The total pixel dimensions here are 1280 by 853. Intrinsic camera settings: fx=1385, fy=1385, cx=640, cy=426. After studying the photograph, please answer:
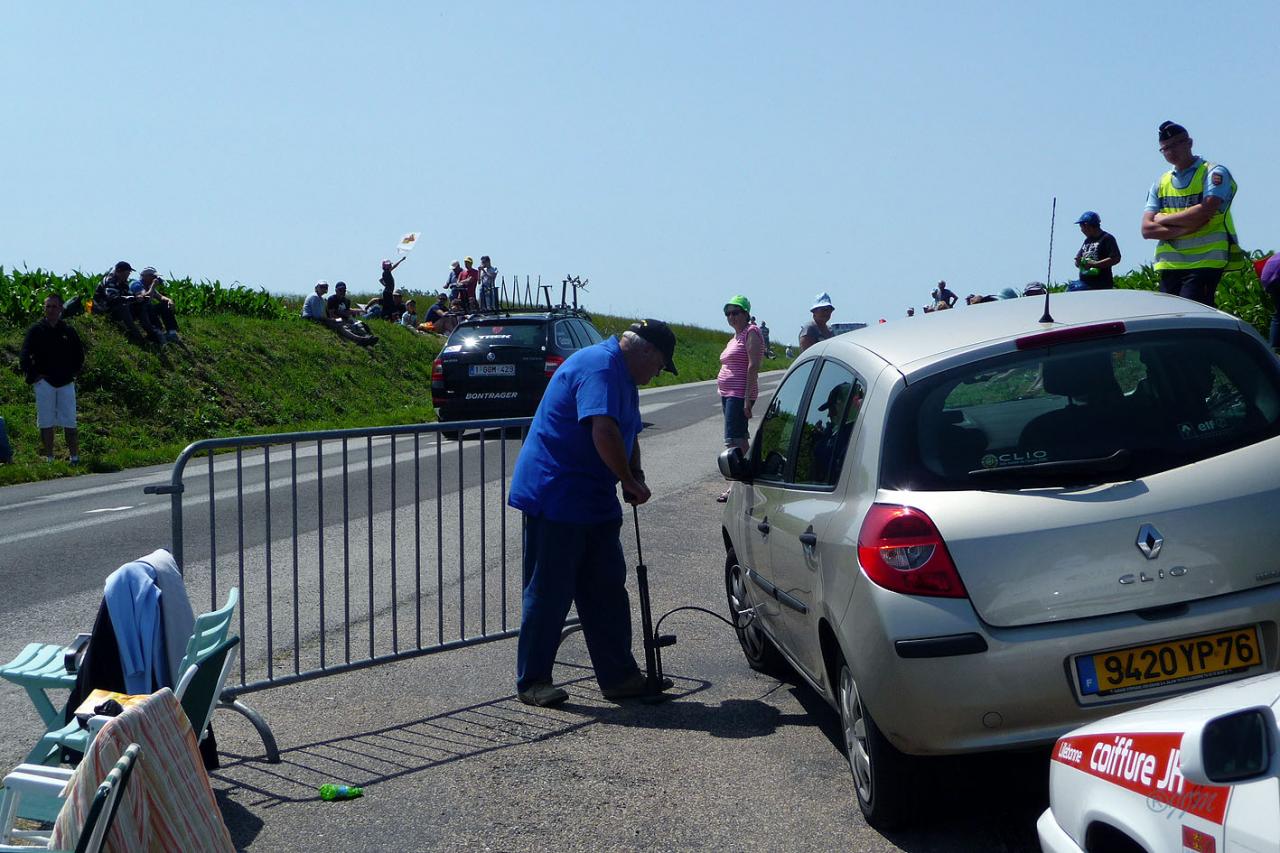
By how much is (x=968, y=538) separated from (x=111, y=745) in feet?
8.37

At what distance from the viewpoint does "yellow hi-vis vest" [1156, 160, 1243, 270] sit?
925cm

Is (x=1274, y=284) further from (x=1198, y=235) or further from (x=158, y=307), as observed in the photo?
(x=158, y=307)

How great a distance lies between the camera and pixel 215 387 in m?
27.6

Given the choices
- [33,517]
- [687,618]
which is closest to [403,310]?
[33,517]

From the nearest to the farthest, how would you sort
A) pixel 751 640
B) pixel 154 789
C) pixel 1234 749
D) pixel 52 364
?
1. pixel 1234 749
2. pixel 154 789
3. pixel 751 640
4. pixel 52 364

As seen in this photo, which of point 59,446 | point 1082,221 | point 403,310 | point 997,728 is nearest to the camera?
point 997,728

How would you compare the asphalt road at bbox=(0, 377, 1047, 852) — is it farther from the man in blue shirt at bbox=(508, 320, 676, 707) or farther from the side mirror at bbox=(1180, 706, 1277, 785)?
the side mirror at bbox=(1180, 706, 1277, 785)

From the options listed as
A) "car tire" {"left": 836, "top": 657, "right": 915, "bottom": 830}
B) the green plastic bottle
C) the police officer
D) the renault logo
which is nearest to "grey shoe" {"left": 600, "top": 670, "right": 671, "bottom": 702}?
the green plastic bottle

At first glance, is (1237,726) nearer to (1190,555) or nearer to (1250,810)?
(1250,810)

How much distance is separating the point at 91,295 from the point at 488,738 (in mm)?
25163

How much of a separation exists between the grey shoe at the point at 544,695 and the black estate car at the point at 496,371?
46.8 ft

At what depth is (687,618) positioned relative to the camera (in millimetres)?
8336

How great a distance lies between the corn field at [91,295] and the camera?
25578 mm

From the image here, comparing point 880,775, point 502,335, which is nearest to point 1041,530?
point 880,775
